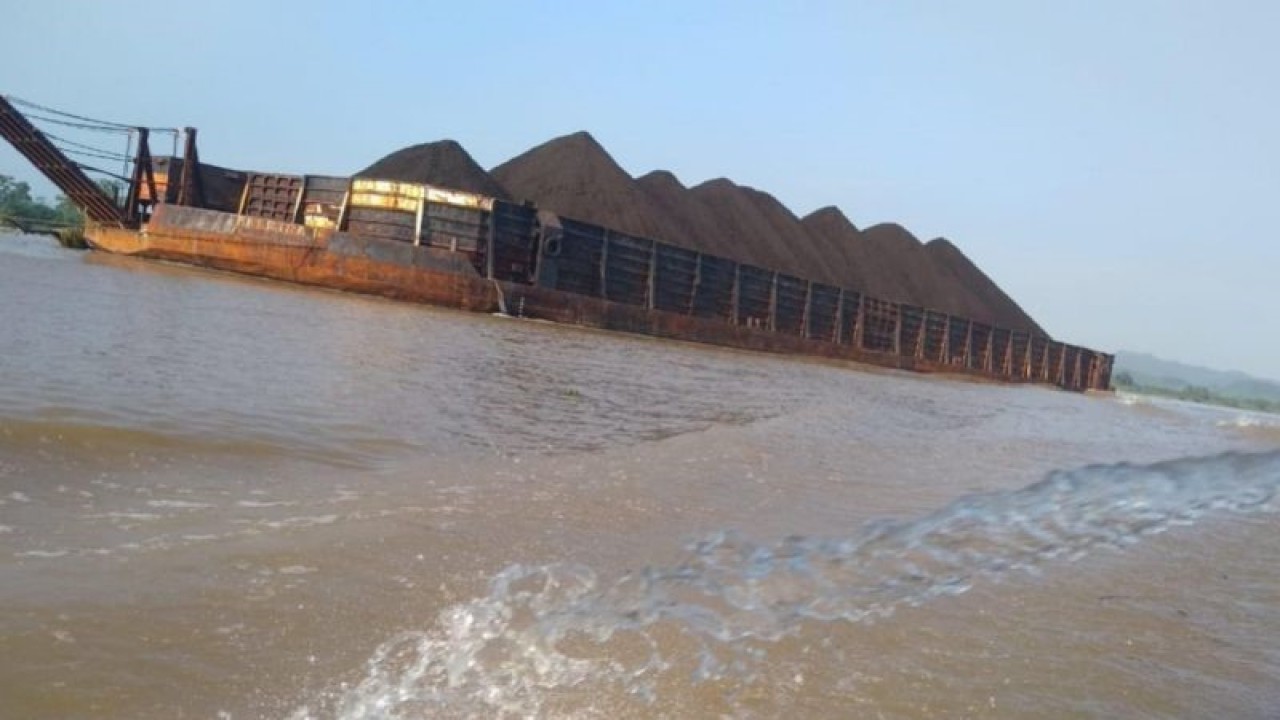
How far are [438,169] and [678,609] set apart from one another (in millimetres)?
21119

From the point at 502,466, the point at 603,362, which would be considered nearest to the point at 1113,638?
the point at 502,466

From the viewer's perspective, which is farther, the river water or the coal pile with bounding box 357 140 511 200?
the coal pile with bounding box 357 140 511 200

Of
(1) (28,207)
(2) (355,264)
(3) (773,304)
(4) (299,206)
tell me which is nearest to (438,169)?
(4) (299,206)

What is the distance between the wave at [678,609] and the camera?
1.76 m

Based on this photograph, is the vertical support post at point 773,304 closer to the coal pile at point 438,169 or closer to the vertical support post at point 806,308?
the vertical support post at point 806,308

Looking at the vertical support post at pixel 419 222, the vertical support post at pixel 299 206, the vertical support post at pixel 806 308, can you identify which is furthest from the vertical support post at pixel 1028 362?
the vertical support post at pixel 299 206

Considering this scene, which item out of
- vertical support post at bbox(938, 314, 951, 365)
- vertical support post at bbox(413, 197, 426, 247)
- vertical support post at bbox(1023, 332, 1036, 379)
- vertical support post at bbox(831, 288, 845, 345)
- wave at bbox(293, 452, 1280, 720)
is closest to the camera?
wave at bbox(293, 452, 1280, 720)

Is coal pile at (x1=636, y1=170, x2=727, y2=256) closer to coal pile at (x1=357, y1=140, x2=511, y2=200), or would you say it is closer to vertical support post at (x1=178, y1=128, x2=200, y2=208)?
coal pile at (x1=357, y1=140, x2=511, y2=200)

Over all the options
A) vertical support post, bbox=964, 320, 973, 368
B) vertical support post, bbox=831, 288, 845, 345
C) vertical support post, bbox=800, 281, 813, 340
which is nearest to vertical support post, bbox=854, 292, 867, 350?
vertical support post, bbox=831, 288, 845, 345

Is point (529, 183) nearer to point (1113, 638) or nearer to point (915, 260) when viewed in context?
point (915, 260)

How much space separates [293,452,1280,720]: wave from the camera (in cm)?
176

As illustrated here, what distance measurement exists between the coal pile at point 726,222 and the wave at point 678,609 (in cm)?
1976

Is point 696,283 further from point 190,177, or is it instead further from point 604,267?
point 190,177

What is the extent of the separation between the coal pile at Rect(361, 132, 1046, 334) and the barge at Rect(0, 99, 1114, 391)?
4.70 meters
